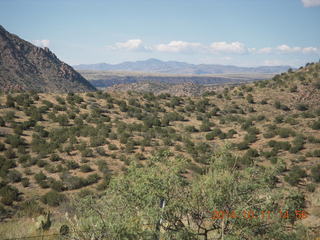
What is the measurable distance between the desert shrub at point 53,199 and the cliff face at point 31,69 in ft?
201

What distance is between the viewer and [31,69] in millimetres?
91312

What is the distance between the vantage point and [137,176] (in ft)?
20.8

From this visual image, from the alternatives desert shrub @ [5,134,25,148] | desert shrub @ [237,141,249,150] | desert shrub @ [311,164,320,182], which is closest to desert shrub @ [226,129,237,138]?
desert shrub @ [237,141,249,150]

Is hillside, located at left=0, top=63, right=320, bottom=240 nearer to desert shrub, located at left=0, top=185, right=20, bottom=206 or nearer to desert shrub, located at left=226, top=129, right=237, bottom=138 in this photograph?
desert shrub, located at left=0, top=185, right=20, bottom=206

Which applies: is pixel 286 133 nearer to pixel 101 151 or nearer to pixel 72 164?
pixel 101 151

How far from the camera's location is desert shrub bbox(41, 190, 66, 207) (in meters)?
15.3

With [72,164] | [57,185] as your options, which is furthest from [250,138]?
[57,185]

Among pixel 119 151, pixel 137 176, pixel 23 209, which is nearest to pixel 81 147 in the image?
pixel 119 151

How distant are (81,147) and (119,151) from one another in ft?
10.6

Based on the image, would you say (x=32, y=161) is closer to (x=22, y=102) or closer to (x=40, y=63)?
(x=22, y=102)

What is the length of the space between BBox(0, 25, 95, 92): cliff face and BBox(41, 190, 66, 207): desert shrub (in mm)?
61191

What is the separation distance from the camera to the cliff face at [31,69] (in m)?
79.1
